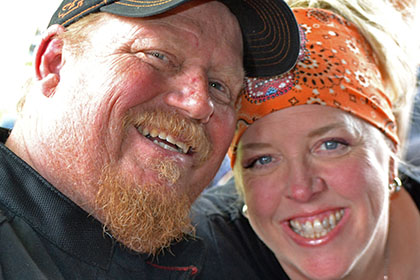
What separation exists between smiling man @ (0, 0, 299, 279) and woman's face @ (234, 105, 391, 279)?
1.53 ft

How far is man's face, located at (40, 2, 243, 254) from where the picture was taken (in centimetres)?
182

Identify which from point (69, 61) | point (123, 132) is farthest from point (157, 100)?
point (69, 61)

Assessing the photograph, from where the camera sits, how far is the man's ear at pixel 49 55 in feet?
6.44

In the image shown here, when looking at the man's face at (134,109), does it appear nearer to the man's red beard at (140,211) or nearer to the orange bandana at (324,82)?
the man's red beard at (140,211)

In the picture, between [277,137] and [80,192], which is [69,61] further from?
[277,137]

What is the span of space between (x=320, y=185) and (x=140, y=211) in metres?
0.92

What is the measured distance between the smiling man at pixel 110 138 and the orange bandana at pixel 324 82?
0.40 meters

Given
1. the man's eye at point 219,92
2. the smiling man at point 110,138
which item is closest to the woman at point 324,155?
the man's eye at point 219,92

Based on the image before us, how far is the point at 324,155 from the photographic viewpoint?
236cm

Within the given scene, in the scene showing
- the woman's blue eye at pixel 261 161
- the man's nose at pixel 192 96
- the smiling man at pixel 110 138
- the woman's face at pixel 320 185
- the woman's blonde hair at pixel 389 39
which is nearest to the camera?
the smiling man at pixel 110 138

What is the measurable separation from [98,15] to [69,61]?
22 cm

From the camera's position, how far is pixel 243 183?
258 centimetres

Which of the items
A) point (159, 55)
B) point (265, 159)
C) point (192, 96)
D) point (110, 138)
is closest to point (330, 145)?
point (265, 159)

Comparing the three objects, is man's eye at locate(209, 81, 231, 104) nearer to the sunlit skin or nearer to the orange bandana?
the sunlit skin
